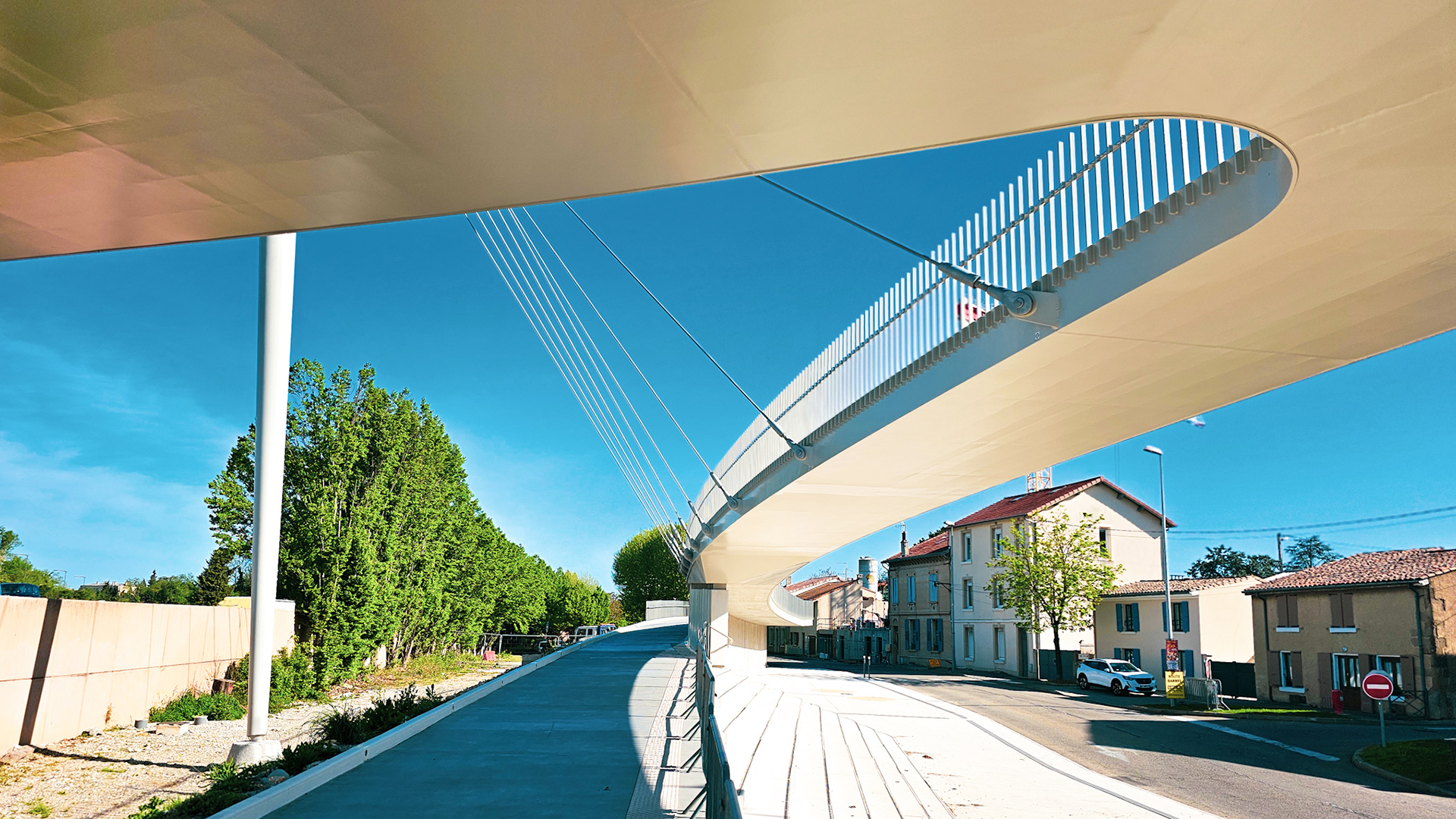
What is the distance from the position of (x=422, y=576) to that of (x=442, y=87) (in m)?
32.8

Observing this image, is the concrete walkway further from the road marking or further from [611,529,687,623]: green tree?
[611,529,687,623]: green tree

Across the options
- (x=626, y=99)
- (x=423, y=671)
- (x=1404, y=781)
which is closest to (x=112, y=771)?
(x=626, y=99)

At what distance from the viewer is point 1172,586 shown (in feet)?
138

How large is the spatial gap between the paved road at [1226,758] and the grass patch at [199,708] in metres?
17.5

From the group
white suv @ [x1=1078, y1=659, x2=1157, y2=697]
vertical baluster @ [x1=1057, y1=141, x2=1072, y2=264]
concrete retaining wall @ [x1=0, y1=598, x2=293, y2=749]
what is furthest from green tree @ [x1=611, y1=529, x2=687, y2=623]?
vertical baluster @ [x1=1057, y1=141, x2=1072, y2=264]

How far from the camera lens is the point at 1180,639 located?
40.4m

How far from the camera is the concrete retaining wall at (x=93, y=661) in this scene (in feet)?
45.3

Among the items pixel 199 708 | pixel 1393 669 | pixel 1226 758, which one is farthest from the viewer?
pixel 1393 669

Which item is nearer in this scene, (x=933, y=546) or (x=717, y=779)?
(x=717, y=779)

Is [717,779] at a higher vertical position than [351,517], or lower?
lower

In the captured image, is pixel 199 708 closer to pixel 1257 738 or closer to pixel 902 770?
pixel 902 770

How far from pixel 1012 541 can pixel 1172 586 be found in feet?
25.2

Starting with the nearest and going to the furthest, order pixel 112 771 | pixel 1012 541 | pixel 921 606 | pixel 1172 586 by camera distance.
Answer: pixel 112 771, pixel 1172 586, pixel 1012 541, pixel 921 606

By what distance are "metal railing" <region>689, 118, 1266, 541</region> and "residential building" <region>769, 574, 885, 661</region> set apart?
195 feet
